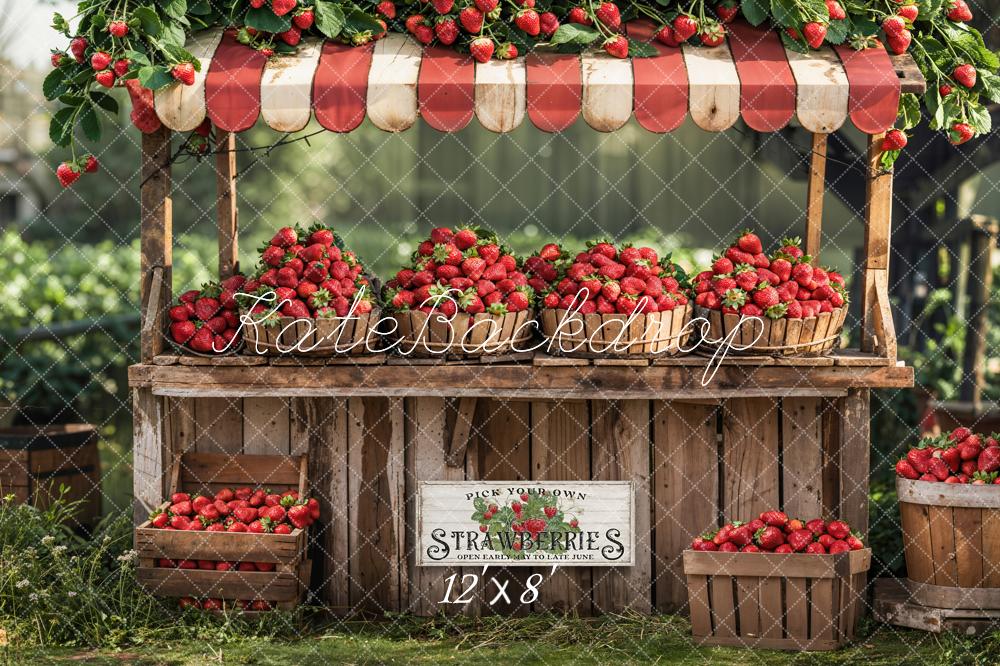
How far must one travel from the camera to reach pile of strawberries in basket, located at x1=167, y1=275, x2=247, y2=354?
5648 mm

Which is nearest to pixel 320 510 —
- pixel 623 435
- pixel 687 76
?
pixel 623 435

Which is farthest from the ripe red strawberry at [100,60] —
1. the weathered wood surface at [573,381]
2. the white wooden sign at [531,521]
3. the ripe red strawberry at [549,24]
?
the white wooden sign at [531,521]

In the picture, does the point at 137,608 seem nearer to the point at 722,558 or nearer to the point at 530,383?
the point at 530,383

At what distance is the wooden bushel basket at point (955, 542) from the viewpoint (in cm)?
536

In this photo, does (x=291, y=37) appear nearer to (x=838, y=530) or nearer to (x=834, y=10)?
(x=834, y=10)

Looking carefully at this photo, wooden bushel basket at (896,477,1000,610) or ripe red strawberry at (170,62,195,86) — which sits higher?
ripe red strawberry at (170,62,195,86)

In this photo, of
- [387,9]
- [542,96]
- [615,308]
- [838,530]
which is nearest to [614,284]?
[615,308]

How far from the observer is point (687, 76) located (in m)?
5.25

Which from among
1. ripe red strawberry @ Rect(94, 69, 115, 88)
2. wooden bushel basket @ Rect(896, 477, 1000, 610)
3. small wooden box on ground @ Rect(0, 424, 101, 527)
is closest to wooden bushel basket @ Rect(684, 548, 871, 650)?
wooden bushel basket @ Rect(896, 477, 1000, 610)

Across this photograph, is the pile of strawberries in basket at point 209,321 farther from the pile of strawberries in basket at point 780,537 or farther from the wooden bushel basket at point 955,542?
the wooden bushel basket at point 955,542

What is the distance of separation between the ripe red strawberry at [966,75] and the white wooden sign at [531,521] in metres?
2.48

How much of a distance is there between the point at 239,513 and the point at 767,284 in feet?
8.75

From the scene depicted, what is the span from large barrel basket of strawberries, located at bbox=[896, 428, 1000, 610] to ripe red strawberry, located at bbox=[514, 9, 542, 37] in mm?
2604

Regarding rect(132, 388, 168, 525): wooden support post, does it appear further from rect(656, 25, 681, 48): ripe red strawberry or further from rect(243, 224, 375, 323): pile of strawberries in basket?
rect(656, 25, 681, 48): ripe red strawberry
